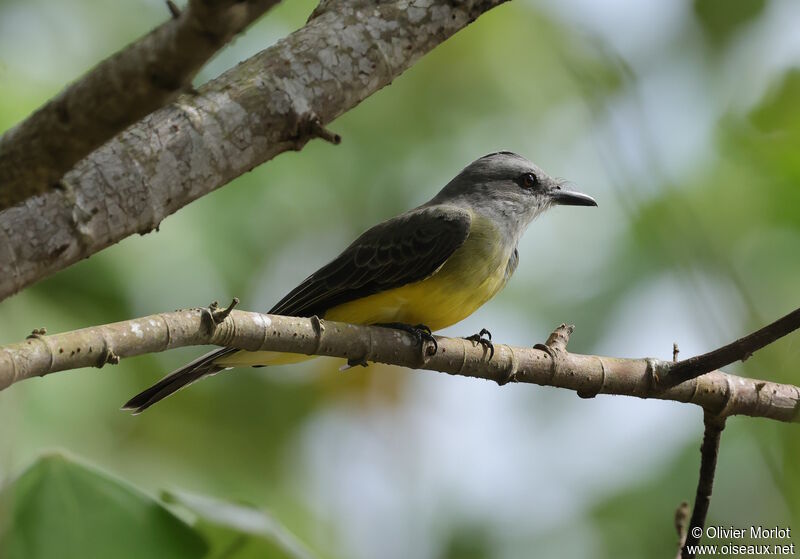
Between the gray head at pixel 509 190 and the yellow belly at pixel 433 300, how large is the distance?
31.2 inches

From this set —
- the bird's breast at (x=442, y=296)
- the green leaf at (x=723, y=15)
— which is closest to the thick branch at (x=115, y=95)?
the green leaf at (x=723, y=15)

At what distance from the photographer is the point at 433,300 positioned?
16.2 feet

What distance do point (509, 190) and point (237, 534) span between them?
3.74 m

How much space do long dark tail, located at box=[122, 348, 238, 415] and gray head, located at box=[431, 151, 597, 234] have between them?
1990 millimetres

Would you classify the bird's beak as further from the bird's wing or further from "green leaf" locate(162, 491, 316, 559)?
"green leaf" locate(162, 491, 316, 559)

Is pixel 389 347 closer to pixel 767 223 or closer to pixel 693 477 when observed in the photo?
pixel 767 223

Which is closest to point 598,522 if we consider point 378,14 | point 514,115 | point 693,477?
point 693,477

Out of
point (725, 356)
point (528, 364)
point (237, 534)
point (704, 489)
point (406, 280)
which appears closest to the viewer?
point (237, 534)

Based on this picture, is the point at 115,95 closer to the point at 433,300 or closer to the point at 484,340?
the point at 484,340

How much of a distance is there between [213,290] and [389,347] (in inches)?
93.5

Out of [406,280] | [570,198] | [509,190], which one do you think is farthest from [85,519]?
A: [570,198]

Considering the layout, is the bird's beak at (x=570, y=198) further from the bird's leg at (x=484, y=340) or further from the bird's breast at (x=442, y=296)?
the bird's leg at (x=484, y=340)

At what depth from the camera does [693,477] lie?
6.27m

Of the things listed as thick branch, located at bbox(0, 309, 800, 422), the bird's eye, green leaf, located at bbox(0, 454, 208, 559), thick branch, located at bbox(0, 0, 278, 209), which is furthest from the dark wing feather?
thick branch, located at bbox(0, 0, 278, 209)
